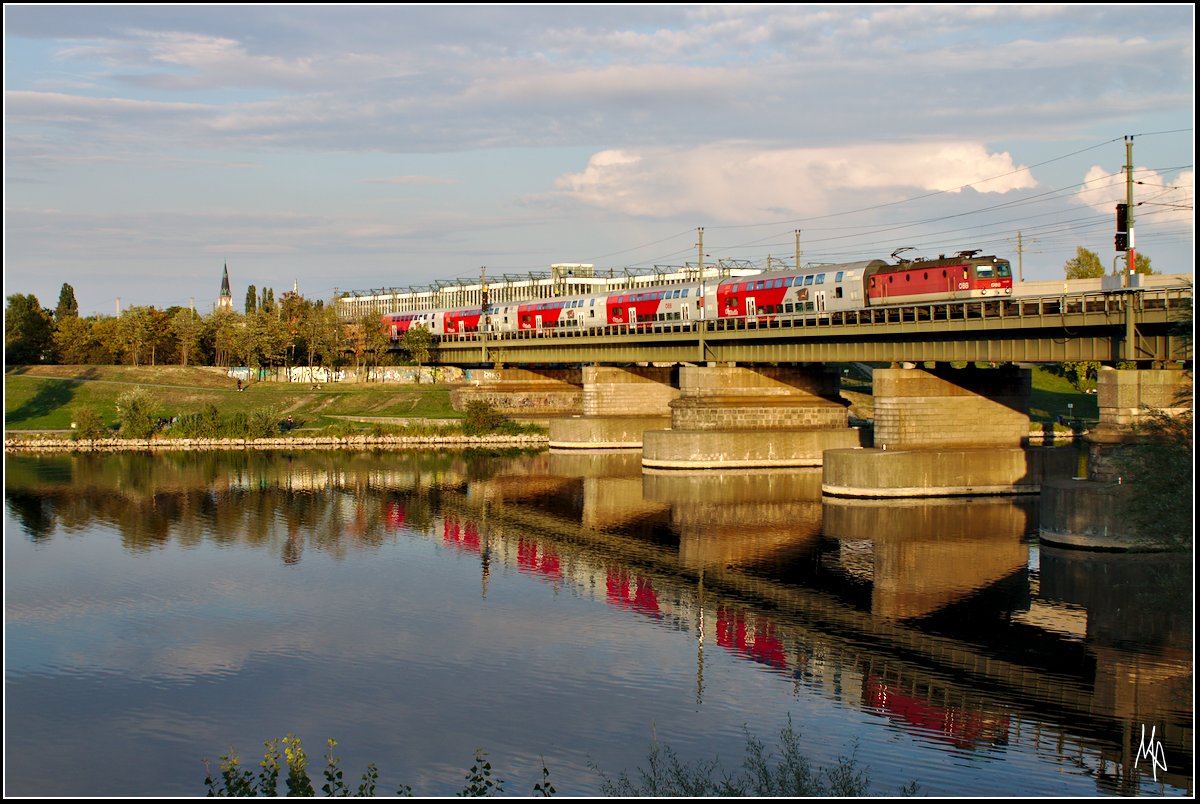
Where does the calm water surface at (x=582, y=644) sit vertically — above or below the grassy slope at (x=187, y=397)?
below

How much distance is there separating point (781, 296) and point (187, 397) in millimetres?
71647

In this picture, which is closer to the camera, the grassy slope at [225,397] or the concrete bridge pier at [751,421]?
the concrete bridge pier at [751,421]

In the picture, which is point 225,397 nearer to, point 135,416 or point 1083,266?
point 135,416

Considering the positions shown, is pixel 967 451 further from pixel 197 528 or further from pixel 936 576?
pixel 197 528

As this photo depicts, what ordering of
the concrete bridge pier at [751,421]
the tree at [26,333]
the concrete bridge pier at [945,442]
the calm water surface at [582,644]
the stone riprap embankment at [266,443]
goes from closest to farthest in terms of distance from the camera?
the calm water surface at [582,644] → the concrete bridge pier at [945,442] → the concrete bridge pier at [751,421] → the stone riprap embankment at [266,443] → the tree at [26,333]

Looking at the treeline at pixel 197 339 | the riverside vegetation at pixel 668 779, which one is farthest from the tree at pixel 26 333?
the riverside vegetation at pixel 668 779

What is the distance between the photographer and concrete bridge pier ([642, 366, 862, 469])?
8788cm

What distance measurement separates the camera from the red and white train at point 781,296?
72188mm

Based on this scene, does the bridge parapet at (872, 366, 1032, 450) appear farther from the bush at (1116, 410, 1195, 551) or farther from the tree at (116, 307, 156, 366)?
the tree at (116, 307, 156, 366)

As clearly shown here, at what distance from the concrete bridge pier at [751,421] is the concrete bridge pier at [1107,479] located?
32.0 metres

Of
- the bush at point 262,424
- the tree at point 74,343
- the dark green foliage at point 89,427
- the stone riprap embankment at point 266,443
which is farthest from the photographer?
the tree at point 74,343

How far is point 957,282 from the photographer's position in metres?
72.2

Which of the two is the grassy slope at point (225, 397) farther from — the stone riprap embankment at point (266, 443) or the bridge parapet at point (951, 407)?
the bridge parapet at point (951, 407)

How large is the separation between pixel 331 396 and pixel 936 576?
3580 inches
